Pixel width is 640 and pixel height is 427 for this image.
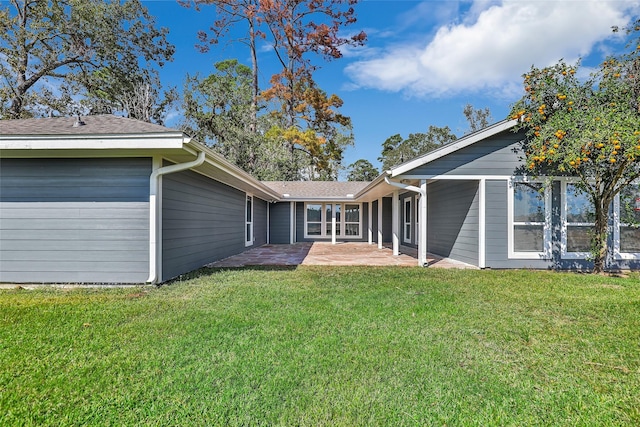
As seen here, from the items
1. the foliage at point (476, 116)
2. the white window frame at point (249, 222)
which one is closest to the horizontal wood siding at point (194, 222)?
the white window frame at point (249, 222)

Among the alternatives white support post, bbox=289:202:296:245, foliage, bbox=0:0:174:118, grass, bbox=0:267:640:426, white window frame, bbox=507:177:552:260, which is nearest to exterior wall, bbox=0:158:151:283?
grass, bbox=0:267:640:426

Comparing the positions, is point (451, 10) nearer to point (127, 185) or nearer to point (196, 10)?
point (127, 185)

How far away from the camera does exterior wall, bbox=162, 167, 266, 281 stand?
5.84 m

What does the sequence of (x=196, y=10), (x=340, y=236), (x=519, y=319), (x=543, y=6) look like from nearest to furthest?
1. (x=519, y=319)
2. (x=543, y=6)
3. (x=340, y=236)
4. (x=196, y=10)

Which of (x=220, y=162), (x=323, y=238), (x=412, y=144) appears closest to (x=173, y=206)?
(x=220, y=162)

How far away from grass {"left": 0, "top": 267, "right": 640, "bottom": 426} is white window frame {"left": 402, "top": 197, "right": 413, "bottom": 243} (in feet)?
25.9

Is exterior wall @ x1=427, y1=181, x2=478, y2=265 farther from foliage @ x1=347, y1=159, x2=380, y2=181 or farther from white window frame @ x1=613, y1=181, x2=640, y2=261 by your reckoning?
foliage @ x1=347, y1=159, x2=380, y2=181

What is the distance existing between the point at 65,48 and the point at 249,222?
43.8ft

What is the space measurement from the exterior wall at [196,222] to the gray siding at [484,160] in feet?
16.1

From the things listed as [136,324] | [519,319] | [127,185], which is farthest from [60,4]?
[519,319]

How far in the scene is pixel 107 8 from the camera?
52.0ft

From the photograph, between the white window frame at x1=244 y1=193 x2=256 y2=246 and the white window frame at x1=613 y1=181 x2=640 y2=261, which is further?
the white window frame at x1=244 y1=193 x2=256 y2=246

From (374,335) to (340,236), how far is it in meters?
12.6

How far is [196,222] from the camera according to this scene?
278 inches
